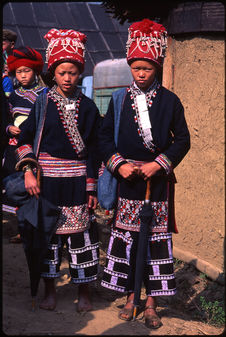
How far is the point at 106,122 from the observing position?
3742 mm

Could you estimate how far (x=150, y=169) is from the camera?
3.52 m

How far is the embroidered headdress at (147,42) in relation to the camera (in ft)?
11.6

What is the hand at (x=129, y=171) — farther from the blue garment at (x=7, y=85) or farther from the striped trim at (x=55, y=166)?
the blue garment at (x=7, y=85)

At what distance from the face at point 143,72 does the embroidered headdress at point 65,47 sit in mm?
473

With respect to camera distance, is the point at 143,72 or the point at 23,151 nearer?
the point at 143,72

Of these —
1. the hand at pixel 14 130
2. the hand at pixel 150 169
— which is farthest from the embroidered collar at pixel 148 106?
the hand at pixel 14 130

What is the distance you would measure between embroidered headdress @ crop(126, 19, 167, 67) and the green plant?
2168 mm

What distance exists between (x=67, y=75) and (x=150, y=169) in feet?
3.25

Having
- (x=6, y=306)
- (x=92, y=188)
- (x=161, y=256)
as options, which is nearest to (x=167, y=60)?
(x=92, y=188)

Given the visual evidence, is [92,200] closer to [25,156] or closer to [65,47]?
[25,156]

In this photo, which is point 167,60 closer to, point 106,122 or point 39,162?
point 106,122

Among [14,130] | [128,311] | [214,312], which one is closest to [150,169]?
[128,311]

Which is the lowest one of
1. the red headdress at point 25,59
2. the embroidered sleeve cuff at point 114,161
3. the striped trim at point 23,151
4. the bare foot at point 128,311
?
the bare foot at point 128,311

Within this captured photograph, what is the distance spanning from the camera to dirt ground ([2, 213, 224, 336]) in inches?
140
